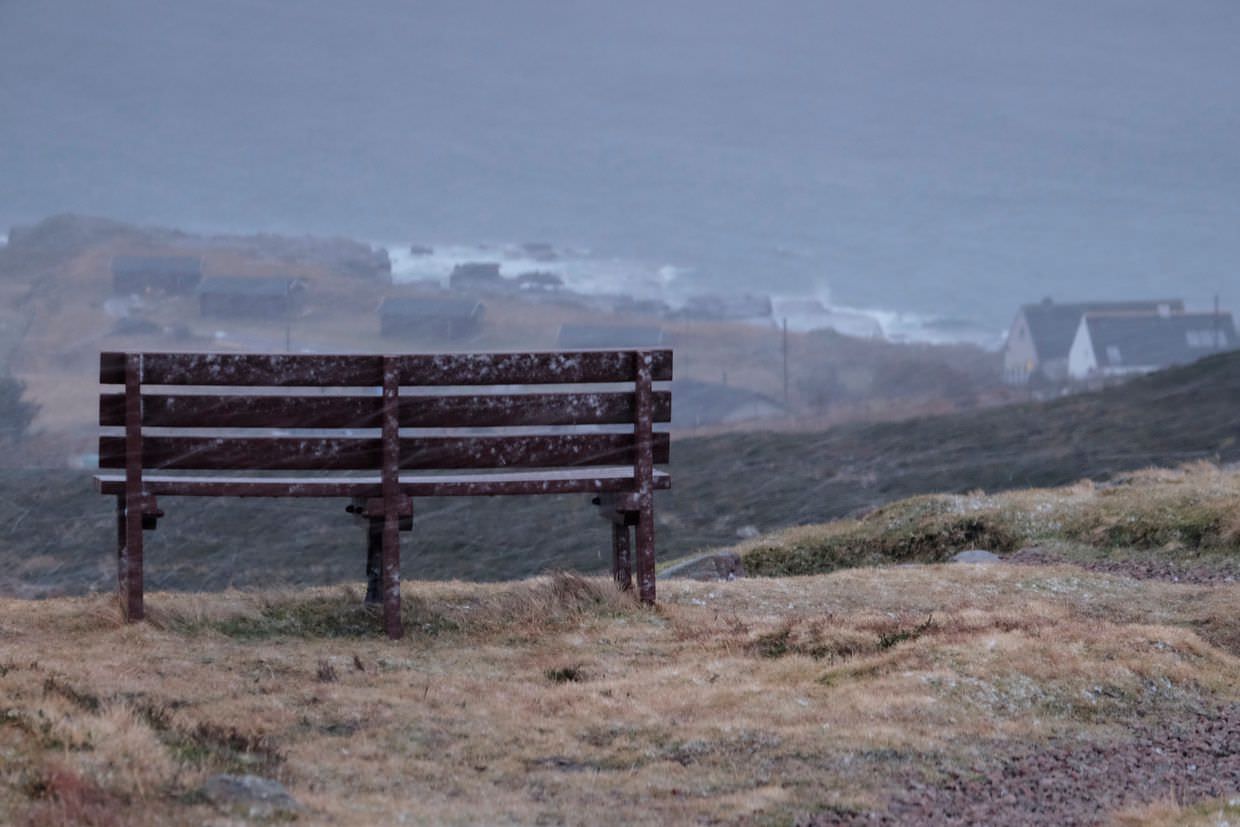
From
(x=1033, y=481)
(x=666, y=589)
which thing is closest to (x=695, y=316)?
(x=1033, y=481)

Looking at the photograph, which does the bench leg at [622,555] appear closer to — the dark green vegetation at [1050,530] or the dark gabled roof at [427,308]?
the dark green vegetation at [1050,530]

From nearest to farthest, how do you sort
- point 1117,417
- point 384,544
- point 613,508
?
point 384,544
point 613,508
point 1117,417

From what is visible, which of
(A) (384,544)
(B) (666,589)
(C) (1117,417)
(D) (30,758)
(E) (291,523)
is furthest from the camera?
(C) (1117,417)

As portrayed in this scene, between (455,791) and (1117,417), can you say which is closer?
(455,791)

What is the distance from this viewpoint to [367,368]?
10.8 meters

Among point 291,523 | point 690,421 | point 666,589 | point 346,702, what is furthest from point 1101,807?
point 690,421

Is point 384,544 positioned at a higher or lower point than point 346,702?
higher

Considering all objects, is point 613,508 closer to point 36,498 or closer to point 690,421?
point 36,498

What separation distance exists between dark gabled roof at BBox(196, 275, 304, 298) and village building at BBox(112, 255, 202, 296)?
1.87 meters

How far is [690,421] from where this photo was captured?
94125 millimetres

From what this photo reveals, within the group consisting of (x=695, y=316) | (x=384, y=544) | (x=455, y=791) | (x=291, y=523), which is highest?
(x=695, y=316)

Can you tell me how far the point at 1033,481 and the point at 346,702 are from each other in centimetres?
3897

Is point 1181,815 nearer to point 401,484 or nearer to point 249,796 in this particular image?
point 249,796

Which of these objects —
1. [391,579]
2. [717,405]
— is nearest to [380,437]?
[391,579]
